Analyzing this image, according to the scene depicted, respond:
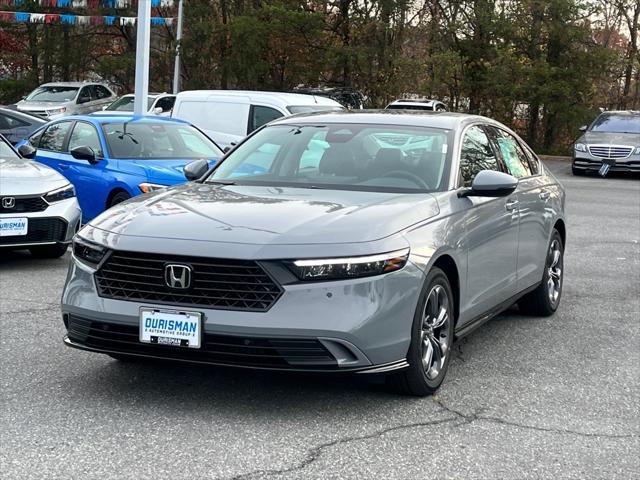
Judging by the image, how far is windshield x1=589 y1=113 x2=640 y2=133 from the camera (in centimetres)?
2345

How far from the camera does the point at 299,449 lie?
4312mm

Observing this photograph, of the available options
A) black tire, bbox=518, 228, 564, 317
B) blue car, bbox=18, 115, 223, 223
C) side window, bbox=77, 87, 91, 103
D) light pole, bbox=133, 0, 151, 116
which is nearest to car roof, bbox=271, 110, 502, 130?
black tire, bbox=518, 228, 564, 317

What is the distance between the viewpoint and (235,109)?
16.2 m

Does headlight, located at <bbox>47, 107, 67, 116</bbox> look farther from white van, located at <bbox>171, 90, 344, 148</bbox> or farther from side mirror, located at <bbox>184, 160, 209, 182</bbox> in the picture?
side mirror, located at <bbox>184, 160, 209, 182</bbox>

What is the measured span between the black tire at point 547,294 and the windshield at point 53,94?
25223mm

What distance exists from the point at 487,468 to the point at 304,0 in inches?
1064

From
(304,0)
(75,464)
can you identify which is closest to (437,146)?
(75,464)

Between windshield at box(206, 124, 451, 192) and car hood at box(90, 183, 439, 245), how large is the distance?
0.24 metres

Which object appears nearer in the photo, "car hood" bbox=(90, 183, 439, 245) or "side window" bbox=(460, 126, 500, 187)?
"car hood" bbox=(90, 183, 439, 245)

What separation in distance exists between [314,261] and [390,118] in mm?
2078

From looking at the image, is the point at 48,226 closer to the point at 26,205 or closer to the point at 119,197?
the point at 26,205

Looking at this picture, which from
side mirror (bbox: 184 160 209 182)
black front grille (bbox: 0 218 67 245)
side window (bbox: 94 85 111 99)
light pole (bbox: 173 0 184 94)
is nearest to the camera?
side mirror (bbox: 184 160 209 182)

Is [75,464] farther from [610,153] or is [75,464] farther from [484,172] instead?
[610,153]

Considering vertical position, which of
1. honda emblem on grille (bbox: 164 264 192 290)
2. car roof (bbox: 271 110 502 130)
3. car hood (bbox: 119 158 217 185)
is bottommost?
car hood (bbox: 119 158 217 185)
